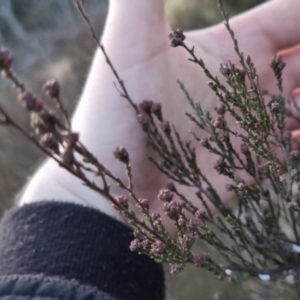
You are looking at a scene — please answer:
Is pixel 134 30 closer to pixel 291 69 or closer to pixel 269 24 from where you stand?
pixel 269 24

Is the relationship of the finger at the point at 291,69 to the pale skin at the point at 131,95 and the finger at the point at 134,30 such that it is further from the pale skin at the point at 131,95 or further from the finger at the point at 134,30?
the finger at the point at 134,30

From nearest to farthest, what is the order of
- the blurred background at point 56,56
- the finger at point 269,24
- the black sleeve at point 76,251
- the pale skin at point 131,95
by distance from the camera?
the black sleeve at point 76,251
the pale skin at point 131,95
the finger at point 269,24
the blurred background at point 56,56

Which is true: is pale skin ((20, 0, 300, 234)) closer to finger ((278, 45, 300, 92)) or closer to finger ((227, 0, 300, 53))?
finger ((227, 0, 300, 53))

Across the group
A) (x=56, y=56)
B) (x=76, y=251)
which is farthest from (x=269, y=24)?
(x=56, y=56)

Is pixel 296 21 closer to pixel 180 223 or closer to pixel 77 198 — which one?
pixel 77 198

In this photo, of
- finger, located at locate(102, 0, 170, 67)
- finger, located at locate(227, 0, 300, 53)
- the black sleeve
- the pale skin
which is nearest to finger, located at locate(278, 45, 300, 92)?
finger, located at locate(227, 0, 300, 53)

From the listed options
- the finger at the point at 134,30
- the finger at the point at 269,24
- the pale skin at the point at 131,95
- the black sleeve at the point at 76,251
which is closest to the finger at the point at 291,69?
the finger at the point at 269,24

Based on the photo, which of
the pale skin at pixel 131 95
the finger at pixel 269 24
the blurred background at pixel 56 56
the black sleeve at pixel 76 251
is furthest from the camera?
the blurred background at pixel 56 56
